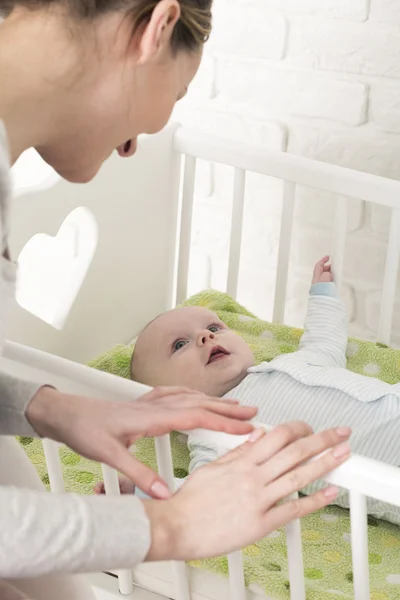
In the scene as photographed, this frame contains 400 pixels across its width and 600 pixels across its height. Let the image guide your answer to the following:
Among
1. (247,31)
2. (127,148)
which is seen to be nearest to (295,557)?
(127,148)

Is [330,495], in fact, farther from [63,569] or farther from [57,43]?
A: [57,43]

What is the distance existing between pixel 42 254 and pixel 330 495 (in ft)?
2.60

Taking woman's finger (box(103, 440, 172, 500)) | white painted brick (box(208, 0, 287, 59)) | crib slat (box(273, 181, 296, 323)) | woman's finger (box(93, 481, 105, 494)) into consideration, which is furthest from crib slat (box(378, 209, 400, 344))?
woman's finger (box(103, 440, 172, 500))

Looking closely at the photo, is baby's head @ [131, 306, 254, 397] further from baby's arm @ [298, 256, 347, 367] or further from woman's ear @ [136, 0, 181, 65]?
woman's ear @ [136, 0, 181, 65]

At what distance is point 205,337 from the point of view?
4.68 ft

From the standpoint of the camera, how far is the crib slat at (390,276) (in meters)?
1.57

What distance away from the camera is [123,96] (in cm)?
85

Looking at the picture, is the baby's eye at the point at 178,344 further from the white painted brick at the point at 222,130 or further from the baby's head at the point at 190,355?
the white painted brick at the point at 222,130

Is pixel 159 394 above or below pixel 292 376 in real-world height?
above

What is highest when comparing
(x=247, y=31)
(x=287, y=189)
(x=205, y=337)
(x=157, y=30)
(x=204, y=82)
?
(x=157, y=30)

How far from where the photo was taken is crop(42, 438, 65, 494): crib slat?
0.98m

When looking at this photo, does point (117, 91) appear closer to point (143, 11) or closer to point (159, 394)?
point (143, 11)

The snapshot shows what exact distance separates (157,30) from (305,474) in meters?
0.37

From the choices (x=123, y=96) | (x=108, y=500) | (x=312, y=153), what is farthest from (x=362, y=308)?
(x=108, y=500)
